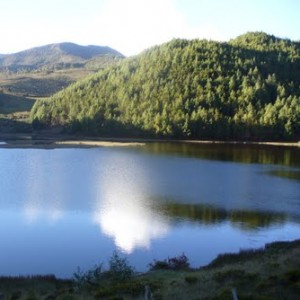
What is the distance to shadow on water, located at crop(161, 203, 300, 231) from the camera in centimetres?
4316

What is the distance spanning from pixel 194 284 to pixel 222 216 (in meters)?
23.3

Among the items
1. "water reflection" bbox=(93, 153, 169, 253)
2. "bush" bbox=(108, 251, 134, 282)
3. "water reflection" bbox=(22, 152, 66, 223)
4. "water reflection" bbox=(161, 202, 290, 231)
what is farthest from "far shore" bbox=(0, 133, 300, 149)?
"bush" bbox=(108, 251, 134, 282)

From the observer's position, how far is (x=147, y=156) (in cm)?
10031

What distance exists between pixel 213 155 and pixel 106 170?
104ft

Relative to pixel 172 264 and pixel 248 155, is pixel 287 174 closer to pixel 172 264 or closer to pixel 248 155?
pixel 248 155

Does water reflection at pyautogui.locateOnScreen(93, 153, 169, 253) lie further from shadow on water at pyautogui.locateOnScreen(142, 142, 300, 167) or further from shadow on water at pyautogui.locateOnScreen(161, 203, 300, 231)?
shadow on water at pyautogui.locateOnScreen(142, 142, 300, 167)

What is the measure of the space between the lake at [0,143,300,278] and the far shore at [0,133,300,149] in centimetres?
4171

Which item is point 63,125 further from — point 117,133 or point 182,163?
point 182,163

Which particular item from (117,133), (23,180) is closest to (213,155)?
(23,180)

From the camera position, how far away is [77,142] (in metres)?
139

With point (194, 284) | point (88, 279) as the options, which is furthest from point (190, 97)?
point (194, 284)

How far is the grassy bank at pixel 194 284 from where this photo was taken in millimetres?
20016

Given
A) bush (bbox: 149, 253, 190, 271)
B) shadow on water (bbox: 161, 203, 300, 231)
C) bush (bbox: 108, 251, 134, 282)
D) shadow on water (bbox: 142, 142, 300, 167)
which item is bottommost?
bush (bbox: 149, 253, 190, 271)

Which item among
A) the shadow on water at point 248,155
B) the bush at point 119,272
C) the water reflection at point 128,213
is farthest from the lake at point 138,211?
the shadow on water at point 248,155
